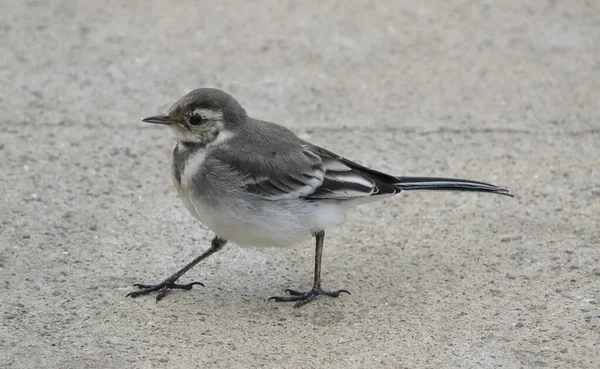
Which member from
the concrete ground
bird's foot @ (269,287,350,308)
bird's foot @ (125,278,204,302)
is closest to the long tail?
the concrete ground

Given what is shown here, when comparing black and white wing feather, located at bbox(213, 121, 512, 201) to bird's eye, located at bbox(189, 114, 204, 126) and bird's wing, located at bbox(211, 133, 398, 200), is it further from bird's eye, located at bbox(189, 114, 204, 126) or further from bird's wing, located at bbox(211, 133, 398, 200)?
bird's eye, located at bbox(189, 114, 204, 126)

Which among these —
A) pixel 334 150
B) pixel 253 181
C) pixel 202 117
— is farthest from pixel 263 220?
pixel 334 150

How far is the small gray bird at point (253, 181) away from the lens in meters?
5.57

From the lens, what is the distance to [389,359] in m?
5.14

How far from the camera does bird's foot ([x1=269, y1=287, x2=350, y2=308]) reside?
5.78 meters

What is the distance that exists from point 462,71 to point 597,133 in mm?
1413

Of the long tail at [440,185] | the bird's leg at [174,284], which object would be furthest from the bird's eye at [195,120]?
the long tail at [440,185]

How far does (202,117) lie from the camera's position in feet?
18.8

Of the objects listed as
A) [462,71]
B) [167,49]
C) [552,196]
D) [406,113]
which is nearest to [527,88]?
[462,71]

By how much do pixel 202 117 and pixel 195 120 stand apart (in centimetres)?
5

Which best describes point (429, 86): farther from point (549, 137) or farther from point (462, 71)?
point (549, 137)

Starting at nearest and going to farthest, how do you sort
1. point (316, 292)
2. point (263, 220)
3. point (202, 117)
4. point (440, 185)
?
point (263, 220) → point (202, 117) → point (316, 292) → point (440, 185)

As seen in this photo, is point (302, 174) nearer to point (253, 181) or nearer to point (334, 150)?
point (253, 181)

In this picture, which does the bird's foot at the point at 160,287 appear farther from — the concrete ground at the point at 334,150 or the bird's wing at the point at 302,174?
the bird's wing at the point at 302,174
